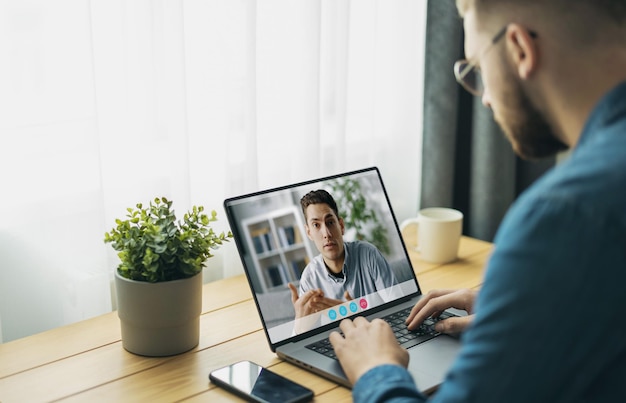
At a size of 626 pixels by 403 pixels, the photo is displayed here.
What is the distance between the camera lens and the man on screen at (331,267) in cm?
138

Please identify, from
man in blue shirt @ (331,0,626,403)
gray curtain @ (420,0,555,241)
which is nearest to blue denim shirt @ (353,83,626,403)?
man in blue shirt @ (331,0,626,403)

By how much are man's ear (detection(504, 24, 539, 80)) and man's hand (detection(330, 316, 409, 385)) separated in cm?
42

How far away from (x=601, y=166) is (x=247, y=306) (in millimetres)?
892

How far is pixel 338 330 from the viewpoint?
54.2 inches

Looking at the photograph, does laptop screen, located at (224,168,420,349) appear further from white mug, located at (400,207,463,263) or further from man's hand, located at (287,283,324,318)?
Answer: white mug, located at (400,207,463,263)

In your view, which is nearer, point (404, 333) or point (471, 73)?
point (471, 73)

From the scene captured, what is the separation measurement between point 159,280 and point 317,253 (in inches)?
10.6

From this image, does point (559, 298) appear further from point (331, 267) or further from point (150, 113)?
point (150, 113)

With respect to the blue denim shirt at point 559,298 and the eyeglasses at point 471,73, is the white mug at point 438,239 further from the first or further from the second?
the blue denim shirt at point 559,298

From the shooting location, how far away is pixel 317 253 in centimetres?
→ 141

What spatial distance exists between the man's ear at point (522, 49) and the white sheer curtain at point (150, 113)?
2.50ft

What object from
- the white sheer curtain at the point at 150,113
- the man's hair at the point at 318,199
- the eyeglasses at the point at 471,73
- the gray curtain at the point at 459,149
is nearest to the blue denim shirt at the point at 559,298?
the eyeglasses at the point at 471,73

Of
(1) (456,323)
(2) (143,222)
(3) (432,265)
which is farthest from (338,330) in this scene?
(3) (432,265)

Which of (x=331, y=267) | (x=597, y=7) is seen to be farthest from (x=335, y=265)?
(x=597, y=7)
